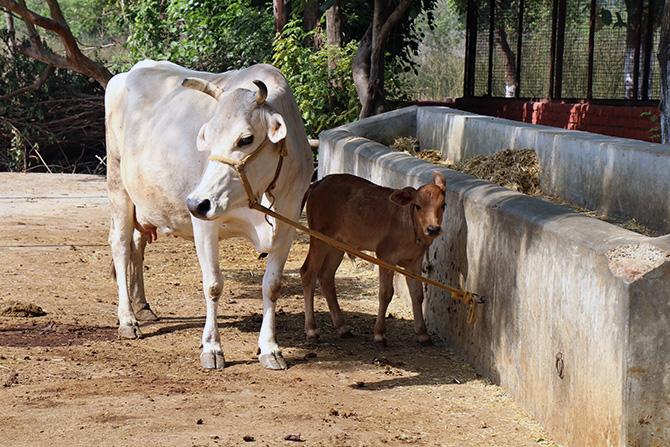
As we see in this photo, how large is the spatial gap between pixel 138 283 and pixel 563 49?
10.4 m

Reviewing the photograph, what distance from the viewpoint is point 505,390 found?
6.84 metres

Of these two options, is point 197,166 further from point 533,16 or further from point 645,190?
point 533,16

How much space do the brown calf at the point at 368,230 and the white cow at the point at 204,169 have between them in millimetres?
664

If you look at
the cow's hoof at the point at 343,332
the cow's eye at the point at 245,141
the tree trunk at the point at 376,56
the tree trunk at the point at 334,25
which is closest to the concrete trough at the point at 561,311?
the cow's hoof at the point at 343,332

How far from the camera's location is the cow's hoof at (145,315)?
9.04 m

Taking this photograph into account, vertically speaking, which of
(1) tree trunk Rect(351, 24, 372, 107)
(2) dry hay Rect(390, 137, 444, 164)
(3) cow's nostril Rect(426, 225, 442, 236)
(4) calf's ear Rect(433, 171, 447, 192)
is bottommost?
(2) dry hay Rect(390, 137, 444, 164)

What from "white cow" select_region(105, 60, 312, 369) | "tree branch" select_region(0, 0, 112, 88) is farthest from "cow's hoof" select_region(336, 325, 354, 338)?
"tree branch" select_region(0, 0, 112, 88)

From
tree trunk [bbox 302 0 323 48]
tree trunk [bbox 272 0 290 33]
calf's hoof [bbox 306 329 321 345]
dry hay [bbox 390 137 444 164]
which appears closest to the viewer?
calf's hoof [bbox 306 329 321 345]

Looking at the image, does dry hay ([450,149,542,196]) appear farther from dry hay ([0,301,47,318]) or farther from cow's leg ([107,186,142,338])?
dry hay ([0,301,47,318])

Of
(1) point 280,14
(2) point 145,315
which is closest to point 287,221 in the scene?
(2) point 145,315

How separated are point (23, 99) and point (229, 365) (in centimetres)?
1339

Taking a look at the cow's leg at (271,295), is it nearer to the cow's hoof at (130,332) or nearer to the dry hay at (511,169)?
the cow's hoof at (130,332)

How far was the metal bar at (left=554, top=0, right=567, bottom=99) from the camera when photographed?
17.6m

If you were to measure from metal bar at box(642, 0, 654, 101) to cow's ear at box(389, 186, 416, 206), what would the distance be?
8819 millimetres
